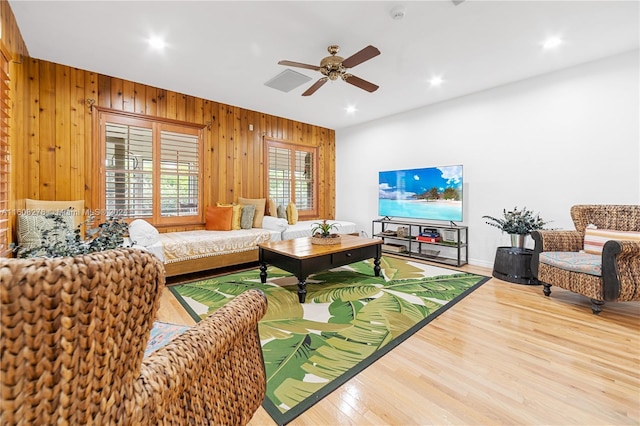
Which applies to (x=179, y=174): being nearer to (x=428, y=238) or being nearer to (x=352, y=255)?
(x=352, y=255)

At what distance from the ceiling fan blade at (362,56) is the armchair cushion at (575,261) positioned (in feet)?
8.51

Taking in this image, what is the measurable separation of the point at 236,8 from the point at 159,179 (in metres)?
A: 2.69

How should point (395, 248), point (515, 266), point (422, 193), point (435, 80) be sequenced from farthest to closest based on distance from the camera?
point (395, 248) → point (422, 193) → point (435, 80) → point (515, 266)

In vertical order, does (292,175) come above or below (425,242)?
above

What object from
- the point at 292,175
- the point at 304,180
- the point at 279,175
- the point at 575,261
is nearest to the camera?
the point at 575,261

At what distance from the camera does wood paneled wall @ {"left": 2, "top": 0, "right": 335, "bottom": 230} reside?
3127mm

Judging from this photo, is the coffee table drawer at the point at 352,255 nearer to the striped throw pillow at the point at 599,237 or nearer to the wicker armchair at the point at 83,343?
the striped throw pillow at the point at 599,237

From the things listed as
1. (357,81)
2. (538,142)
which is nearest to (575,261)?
(538,142)

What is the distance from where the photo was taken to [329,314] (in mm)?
2547

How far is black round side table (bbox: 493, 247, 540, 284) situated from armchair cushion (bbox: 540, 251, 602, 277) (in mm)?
467

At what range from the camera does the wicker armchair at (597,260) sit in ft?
7.77

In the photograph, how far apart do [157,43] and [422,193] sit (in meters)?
4.08

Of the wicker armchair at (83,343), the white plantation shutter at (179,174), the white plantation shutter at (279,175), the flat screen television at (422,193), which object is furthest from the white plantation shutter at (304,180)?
the wicker armchair at (83,343)

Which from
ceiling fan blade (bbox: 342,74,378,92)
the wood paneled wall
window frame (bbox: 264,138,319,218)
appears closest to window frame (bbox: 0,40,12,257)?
the wood paneled wall
